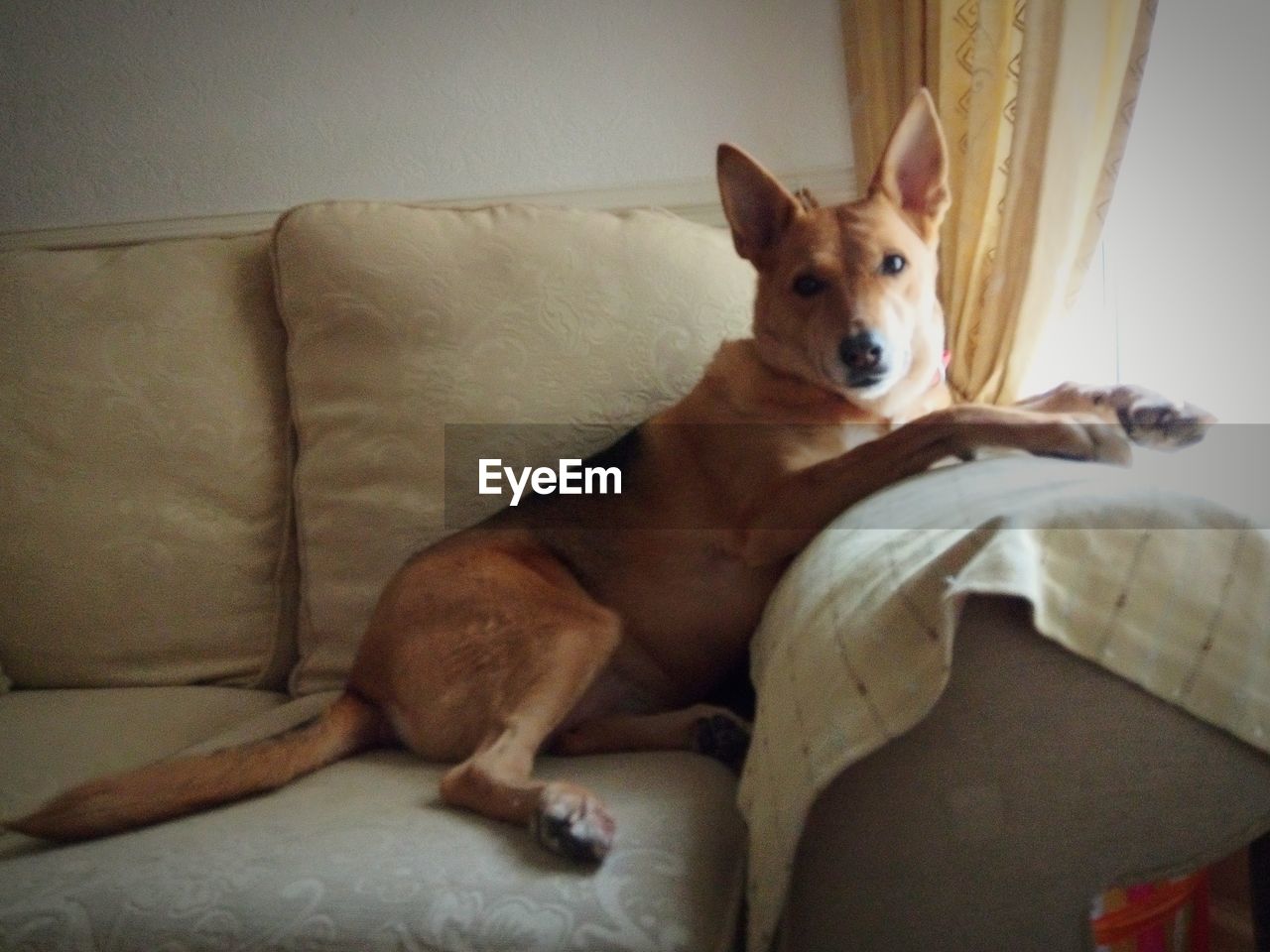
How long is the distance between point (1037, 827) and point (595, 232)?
4.14 ft

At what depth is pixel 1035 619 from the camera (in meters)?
0.62

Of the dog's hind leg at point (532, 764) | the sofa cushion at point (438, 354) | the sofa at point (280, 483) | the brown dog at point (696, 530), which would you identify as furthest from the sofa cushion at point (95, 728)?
the dog's hind leg at point (532, 764)

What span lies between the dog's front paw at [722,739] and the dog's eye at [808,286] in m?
0.63

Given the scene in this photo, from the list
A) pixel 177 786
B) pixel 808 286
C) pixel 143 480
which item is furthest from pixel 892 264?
pixel 143 480

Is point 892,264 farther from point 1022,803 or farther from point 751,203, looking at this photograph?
point 1022,803

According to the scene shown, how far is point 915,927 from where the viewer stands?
2.14 feet

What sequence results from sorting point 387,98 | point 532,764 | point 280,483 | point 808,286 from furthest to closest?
point 387,98 < point 280,483 < point 808,286 < point 532,764

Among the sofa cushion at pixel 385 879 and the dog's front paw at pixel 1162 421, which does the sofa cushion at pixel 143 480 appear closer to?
the sofa cushion at pixel 385 879

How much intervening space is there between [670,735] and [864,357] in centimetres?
59

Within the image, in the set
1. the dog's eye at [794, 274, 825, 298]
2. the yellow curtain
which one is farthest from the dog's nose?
the yellow curtain

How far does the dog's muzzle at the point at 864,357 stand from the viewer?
1.24 meters

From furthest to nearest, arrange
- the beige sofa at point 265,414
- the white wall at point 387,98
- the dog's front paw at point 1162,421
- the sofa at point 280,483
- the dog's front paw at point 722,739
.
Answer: the white wall at point 387,98 < the beige sofa at point 265,414 < the dog's front paw at point 722,739 < the dog's front paw at point 1162,421 < the sofa at point 280,483

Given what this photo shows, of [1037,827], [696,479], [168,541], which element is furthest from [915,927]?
[168,541]

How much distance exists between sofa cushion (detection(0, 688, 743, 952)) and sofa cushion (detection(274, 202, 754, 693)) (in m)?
0.55
